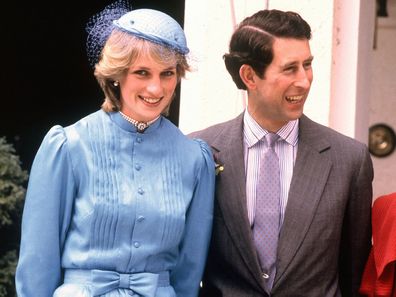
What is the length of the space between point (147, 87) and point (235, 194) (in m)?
0.56

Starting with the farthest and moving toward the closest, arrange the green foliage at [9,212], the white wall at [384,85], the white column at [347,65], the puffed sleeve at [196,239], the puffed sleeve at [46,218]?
the white wall at [384,85] < the green foliage at [9,212] < the white column at [347,65] < the puffed sleeve at [196,239] < the puffed sleeve at [46,218]

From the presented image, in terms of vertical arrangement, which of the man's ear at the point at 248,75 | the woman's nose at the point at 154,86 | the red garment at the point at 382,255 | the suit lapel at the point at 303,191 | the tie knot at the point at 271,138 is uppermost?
the woman's nose at the point at 154,86

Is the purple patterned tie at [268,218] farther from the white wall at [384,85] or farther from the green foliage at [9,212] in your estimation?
the white wall at [384,85]

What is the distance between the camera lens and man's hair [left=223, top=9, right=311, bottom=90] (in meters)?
3.68

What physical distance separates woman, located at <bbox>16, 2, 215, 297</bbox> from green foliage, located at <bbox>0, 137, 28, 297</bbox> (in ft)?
8.12

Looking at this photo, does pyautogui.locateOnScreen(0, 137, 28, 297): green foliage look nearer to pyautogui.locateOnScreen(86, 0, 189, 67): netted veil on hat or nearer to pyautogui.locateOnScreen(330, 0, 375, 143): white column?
pyautogui.locateOnScreen(330, 0, 375, 143): white column

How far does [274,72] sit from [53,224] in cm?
98

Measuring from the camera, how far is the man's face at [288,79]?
12.0ft

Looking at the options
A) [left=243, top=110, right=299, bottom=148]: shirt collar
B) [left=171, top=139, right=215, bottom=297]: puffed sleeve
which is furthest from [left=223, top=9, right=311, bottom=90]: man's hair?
[left=171, top=139, right=215, bottom=297]: puffed sleeve

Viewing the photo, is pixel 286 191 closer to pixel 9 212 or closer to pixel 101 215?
pixel 101 215

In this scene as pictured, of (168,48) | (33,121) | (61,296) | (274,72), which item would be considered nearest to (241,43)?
(274,72)

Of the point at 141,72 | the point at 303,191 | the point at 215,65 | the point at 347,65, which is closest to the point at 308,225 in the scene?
the point at 303,191

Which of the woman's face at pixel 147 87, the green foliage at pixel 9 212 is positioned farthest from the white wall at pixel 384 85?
the woman's face at pixel 147 87

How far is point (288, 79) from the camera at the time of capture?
3648 millimetres
